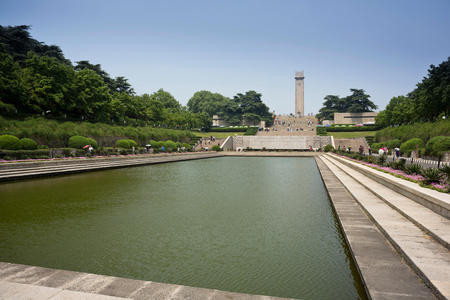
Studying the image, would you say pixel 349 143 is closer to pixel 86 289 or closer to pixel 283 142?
pixel 283 142

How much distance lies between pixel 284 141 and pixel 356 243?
55.1 meters

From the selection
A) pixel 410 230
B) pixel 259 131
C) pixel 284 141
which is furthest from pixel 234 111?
pixel 410 230

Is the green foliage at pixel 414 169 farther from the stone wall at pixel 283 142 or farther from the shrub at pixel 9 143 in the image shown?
the stone wall at pixel 283 142

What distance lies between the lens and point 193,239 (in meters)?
6.12

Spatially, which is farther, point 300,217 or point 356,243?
point 300,217

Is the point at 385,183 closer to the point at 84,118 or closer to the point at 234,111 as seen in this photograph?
the point at 84,118

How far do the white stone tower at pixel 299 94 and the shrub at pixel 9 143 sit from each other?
88422 mm

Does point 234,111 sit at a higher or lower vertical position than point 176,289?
higher

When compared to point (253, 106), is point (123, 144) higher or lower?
lower

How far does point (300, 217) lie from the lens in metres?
7.99

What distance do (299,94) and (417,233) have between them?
10015 cm

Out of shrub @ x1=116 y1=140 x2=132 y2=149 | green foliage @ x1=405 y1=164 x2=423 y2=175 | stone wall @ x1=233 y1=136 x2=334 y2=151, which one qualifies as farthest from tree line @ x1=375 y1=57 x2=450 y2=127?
shrub @ x1=116 y1=140 x2=132 y2=149

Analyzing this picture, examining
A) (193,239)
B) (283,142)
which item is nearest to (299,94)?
(283,142)

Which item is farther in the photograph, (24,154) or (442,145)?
(442,145)
